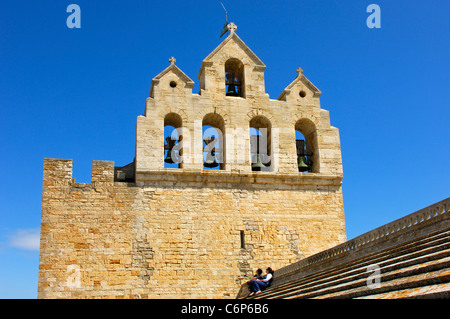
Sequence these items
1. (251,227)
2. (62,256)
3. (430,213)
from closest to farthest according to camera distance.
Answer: (430,213)
(62,256)
(251,227)

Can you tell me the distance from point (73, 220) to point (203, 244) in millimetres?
3661

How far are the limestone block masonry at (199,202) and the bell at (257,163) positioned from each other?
1.03 ft

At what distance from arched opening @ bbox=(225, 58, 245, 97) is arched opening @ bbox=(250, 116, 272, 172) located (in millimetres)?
1070

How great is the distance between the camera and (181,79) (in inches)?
643

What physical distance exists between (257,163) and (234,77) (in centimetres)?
331

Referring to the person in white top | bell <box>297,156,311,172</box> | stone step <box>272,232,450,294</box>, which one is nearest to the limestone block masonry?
bell <box>297,156,311,172</box>

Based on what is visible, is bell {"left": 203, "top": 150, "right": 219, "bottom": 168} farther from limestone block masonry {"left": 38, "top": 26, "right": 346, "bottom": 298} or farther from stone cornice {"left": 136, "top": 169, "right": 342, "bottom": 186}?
stone cornice {"left": 136, "top": 169, "right": 342, "bottom": 186}

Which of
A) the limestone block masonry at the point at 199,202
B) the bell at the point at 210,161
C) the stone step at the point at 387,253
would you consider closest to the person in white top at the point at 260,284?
the limestone block masonry at the point at 199,202

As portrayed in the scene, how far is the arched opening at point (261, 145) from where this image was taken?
53.3 ft

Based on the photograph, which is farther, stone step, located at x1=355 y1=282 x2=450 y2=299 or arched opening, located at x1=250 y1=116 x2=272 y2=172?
arched opening, located at x1=250 y1=116 x2=272 y2=172

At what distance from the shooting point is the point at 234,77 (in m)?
17.6

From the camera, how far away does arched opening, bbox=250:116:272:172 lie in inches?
639
